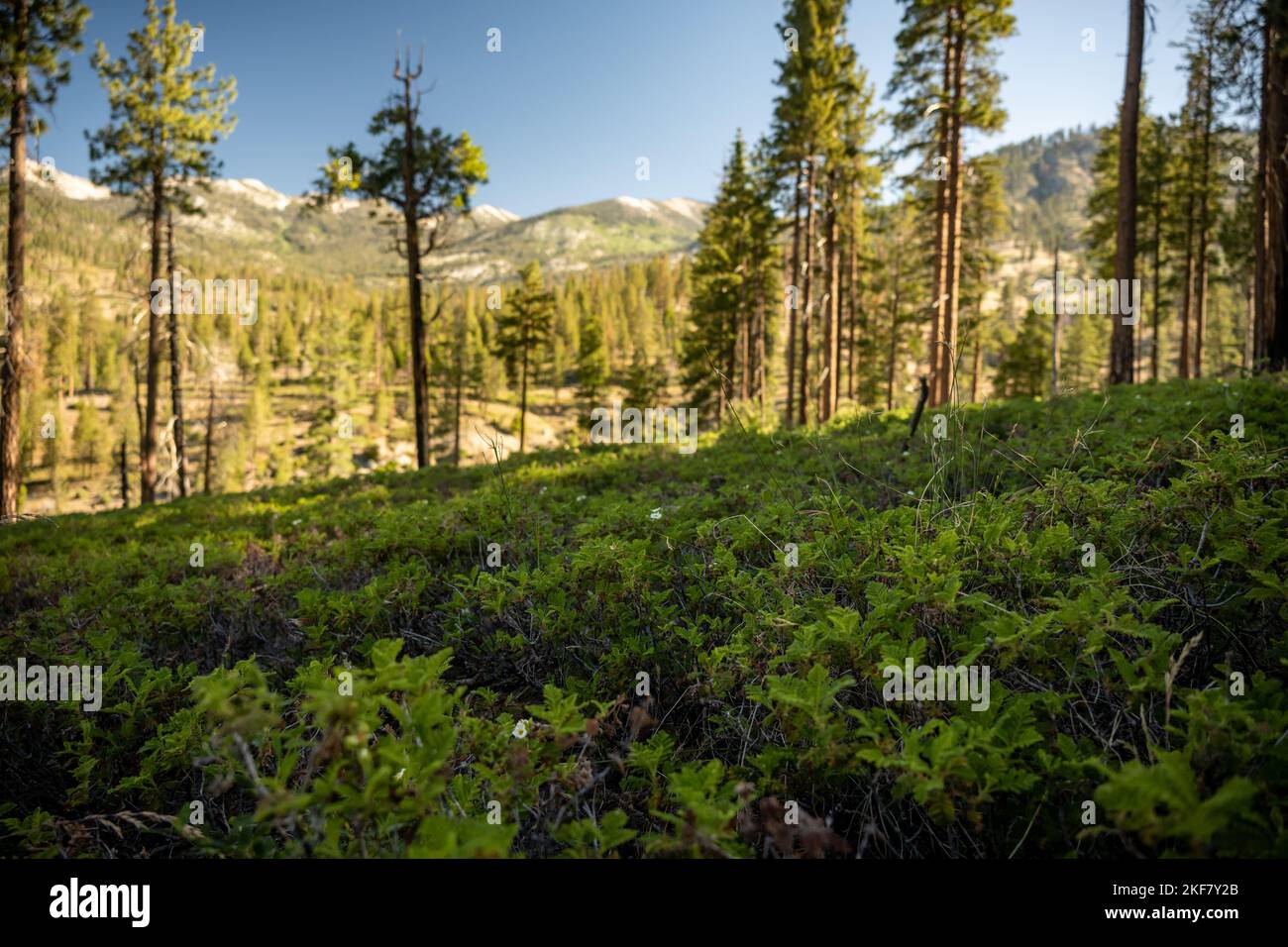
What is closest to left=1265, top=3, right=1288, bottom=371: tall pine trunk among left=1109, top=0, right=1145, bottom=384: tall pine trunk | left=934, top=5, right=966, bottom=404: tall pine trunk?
left=1109, top=0, right=1145, bottom=384: tall pine trunk

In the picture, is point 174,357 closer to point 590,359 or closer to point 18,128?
point 18,128

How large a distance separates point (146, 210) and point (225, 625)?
2109 centimetres

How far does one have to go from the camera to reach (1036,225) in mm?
194750

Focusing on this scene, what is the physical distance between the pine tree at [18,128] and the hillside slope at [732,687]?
11.7 metres

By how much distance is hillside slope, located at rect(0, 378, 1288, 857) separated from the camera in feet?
4.86

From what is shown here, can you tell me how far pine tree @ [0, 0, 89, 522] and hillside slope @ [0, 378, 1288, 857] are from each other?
11.7m

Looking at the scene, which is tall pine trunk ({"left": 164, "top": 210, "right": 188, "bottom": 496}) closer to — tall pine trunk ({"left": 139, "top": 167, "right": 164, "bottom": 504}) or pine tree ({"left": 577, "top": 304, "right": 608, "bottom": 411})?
tall pine trunk ({"left": 139, "top": 167, "right": 164, "bottom": 504})

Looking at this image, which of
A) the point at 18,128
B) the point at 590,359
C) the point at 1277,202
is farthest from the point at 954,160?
the point at 590,359

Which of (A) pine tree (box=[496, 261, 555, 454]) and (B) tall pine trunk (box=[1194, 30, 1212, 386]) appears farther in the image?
(A) pine tree (box=[496, 261, 555, 454])

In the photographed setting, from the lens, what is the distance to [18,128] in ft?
42.0

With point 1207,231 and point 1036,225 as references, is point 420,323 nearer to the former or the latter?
point 1207,231

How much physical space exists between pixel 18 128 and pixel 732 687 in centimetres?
1967

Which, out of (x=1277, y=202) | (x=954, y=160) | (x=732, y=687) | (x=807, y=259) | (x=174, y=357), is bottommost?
(x=732, y=687)
